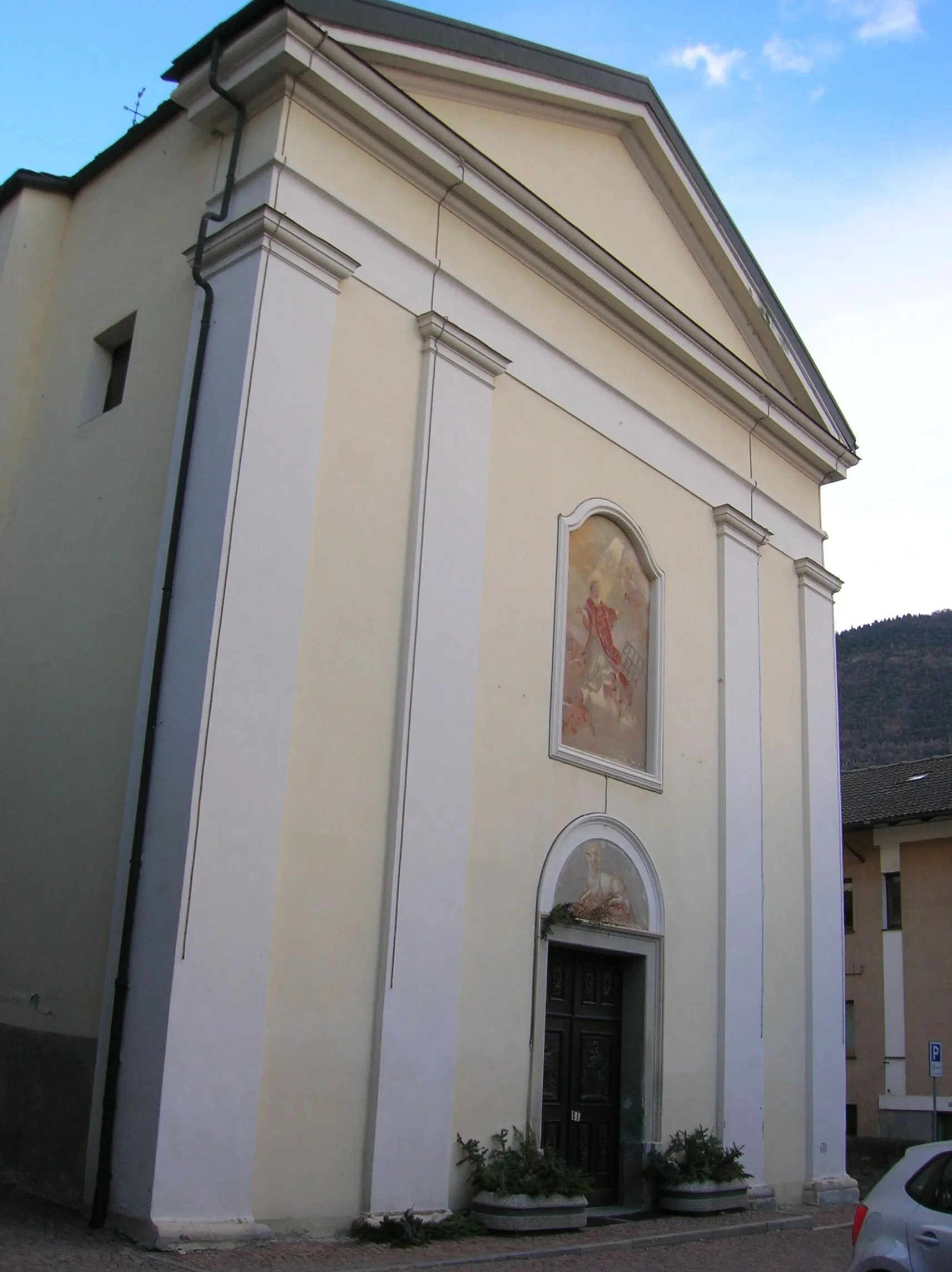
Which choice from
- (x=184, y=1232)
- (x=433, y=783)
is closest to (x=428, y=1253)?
(x=184, y=1232)

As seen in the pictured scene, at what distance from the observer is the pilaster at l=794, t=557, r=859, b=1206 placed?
1327cm

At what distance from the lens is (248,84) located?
9.42 metres

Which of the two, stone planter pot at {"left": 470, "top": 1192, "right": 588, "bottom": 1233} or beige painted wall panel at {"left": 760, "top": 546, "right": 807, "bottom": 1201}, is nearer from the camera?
stone planter pot at {"left": 470, "top": 1192, "right": 588, "bottom": 1233}

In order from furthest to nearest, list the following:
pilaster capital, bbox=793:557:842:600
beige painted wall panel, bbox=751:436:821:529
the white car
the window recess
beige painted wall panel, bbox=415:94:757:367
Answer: the window recess → pilaster capital, bbox=793:557:842:600 → beige painted wall panel, bbox=751:436:821:529 → beige painted wall panel, bbox=415:94:757:367 → the white car

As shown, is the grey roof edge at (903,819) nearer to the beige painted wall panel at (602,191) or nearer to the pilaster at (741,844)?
the pilaster at (741,844)

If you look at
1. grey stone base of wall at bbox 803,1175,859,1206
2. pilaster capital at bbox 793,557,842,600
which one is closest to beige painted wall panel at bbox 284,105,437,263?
pilaster capital at bbox 793,557,842,600

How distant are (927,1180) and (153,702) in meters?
5.18

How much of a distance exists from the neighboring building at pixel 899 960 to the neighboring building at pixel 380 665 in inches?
372

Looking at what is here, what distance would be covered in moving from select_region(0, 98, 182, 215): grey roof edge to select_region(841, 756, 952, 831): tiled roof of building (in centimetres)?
1756

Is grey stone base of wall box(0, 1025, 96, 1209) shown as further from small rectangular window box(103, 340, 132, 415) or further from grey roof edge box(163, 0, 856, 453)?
grey roof edge box(163, 0, 856, 453)

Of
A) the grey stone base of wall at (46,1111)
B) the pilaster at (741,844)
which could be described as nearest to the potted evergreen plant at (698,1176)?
the pilaster at (741,844)

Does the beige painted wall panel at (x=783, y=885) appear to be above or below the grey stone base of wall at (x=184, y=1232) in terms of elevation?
above

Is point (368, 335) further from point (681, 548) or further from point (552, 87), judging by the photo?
point (681, 548)

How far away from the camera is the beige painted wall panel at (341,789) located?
8078 mm
